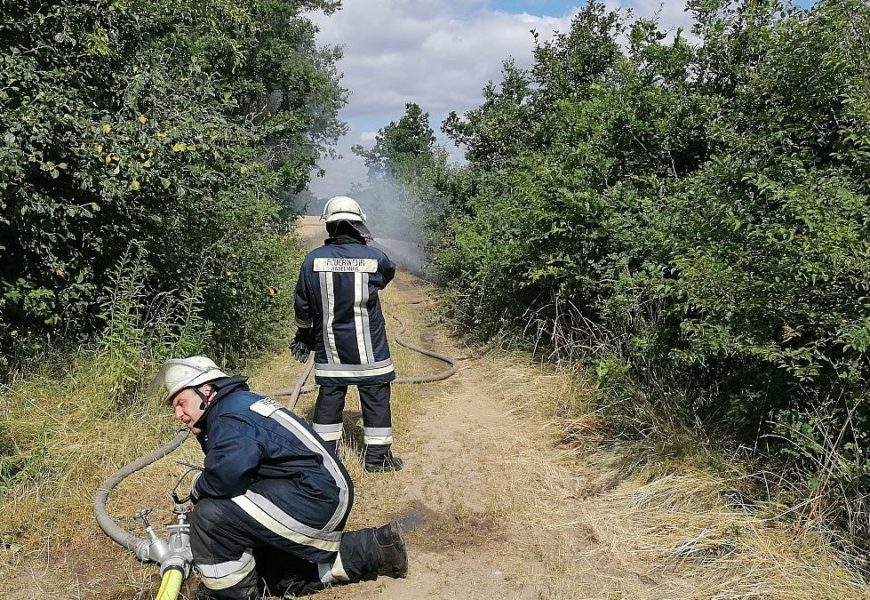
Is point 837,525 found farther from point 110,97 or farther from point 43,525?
point 110,97

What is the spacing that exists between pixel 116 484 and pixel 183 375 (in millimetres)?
1618

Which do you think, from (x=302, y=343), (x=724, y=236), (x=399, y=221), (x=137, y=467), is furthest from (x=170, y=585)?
(x=399, y=221)

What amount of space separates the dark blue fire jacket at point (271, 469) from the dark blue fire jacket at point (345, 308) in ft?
4.41

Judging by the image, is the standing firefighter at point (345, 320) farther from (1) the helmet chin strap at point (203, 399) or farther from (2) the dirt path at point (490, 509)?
(1) the helmet chin strap at point (203, 399)

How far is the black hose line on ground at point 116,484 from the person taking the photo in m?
3.31

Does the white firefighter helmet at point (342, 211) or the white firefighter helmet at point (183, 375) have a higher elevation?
the white firefighter helmet at point (342, 211)

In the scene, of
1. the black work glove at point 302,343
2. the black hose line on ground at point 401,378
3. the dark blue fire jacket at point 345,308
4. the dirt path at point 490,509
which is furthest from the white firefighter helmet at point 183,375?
the black hose line on ground at point 401,378

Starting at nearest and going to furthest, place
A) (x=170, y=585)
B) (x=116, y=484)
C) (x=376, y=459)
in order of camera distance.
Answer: (x=170, y=585) → (x=116, y=484) → (x=376, y=459)

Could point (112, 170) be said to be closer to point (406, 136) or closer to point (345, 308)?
point (345, 308)

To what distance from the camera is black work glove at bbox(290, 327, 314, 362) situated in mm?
4707

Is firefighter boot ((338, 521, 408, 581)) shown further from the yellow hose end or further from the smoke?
the smoke

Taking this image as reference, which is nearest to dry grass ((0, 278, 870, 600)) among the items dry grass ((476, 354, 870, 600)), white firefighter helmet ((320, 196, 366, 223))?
dry grass ((476, 354, 870, 600))

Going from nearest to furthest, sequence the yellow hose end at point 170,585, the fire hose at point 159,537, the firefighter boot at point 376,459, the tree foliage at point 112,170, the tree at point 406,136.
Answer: the yellow hose end at point 170,585 → the fire hose at point 159,537 → the firefighter boot at point 376,459 → the tree foliage at point 112,170 → the tree at point 406,136

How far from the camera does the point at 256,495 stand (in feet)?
9.66
